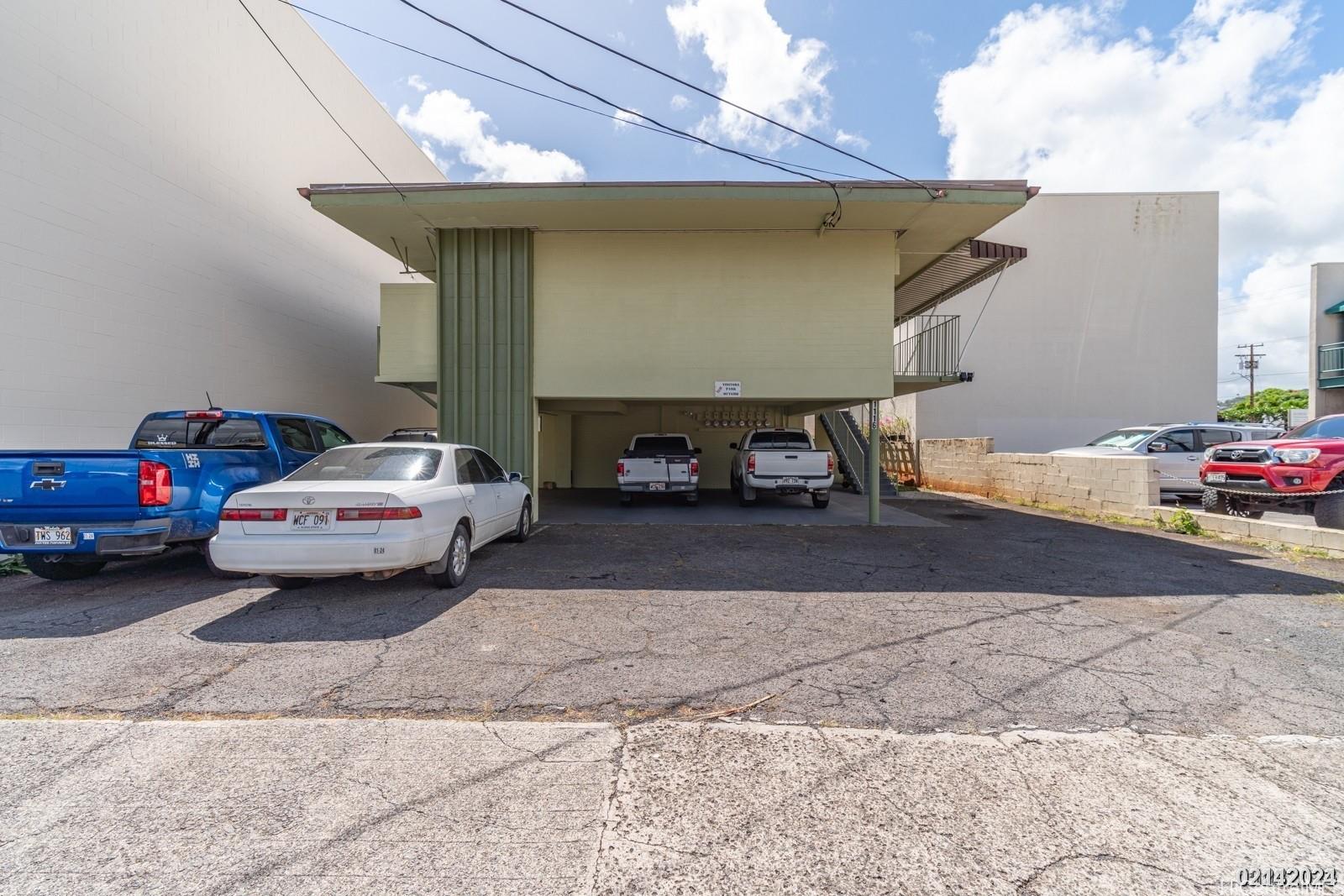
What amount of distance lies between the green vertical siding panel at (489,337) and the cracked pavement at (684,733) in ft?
15.7

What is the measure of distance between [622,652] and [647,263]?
781 cm

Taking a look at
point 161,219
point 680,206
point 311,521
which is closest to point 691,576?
point 311,521

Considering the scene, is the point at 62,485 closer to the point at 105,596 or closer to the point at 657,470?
the point at 105,596

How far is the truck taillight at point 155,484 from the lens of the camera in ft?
18.1

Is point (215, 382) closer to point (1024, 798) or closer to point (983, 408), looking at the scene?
point (1024, 798)

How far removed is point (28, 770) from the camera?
2.81 m

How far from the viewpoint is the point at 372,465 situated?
594cm

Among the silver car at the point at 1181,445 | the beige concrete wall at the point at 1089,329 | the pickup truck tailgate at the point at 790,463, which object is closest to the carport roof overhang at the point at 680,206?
the pickup truck tailgate at the point at 790,463

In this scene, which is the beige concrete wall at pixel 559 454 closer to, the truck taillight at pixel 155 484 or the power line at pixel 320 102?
the power line at pixel 320 102

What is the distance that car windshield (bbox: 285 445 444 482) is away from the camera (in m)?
5.75

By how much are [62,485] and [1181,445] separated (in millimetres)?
18716

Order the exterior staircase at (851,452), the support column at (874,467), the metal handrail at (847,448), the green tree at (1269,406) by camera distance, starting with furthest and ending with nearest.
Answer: the green tree at (1269,406), the metal handrail at (847,448), the exterior staircase at (851,452), the support column at (874,467)

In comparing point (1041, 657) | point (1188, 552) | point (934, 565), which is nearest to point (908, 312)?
point (1188, 552)
